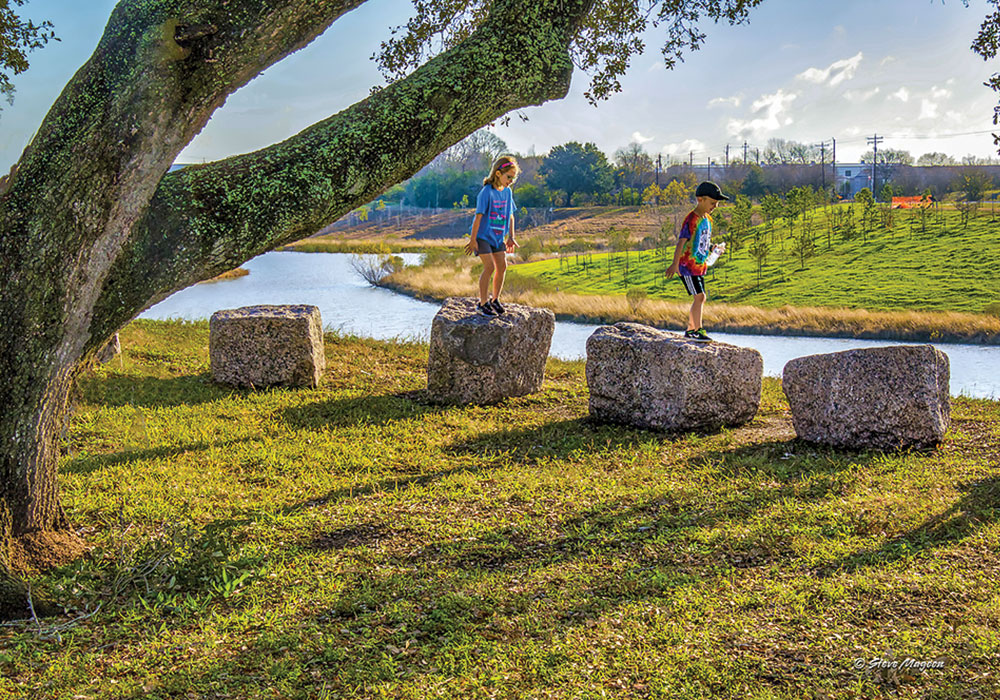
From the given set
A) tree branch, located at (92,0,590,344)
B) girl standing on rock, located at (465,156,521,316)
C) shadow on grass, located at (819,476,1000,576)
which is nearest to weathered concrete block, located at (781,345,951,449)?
shadow on grass, located at (819,476,1000,576)

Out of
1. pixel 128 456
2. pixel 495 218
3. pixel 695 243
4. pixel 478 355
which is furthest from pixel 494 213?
pixel 128 456

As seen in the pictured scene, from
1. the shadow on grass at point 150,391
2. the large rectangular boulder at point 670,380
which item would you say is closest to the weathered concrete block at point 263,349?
the shadow on grass at point 150,391

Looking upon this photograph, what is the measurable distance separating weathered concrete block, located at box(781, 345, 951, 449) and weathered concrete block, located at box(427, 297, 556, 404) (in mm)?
3659

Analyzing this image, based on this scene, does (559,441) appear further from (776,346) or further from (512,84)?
(776,346)

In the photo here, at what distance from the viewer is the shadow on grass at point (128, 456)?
7.27 meters

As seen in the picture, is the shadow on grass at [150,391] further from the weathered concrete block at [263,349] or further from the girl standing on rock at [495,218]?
the girl standing on rock at [495,218]

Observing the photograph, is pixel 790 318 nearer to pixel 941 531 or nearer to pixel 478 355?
pixel 478 355

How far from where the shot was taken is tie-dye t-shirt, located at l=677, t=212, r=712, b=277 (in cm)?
932

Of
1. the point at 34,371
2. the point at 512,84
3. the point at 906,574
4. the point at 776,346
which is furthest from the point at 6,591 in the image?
the point at 776,346

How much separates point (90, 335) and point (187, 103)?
5.18 feet

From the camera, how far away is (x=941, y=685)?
12.7 ft

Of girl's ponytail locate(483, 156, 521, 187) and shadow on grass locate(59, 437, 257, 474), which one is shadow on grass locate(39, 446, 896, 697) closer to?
shadow on grass locate(59, 437, 257, 474)

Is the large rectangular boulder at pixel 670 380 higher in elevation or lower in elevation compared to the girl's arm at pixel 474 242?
lower

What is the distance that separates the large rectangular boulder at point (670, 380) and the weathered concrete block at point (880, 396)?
0.90 meters
